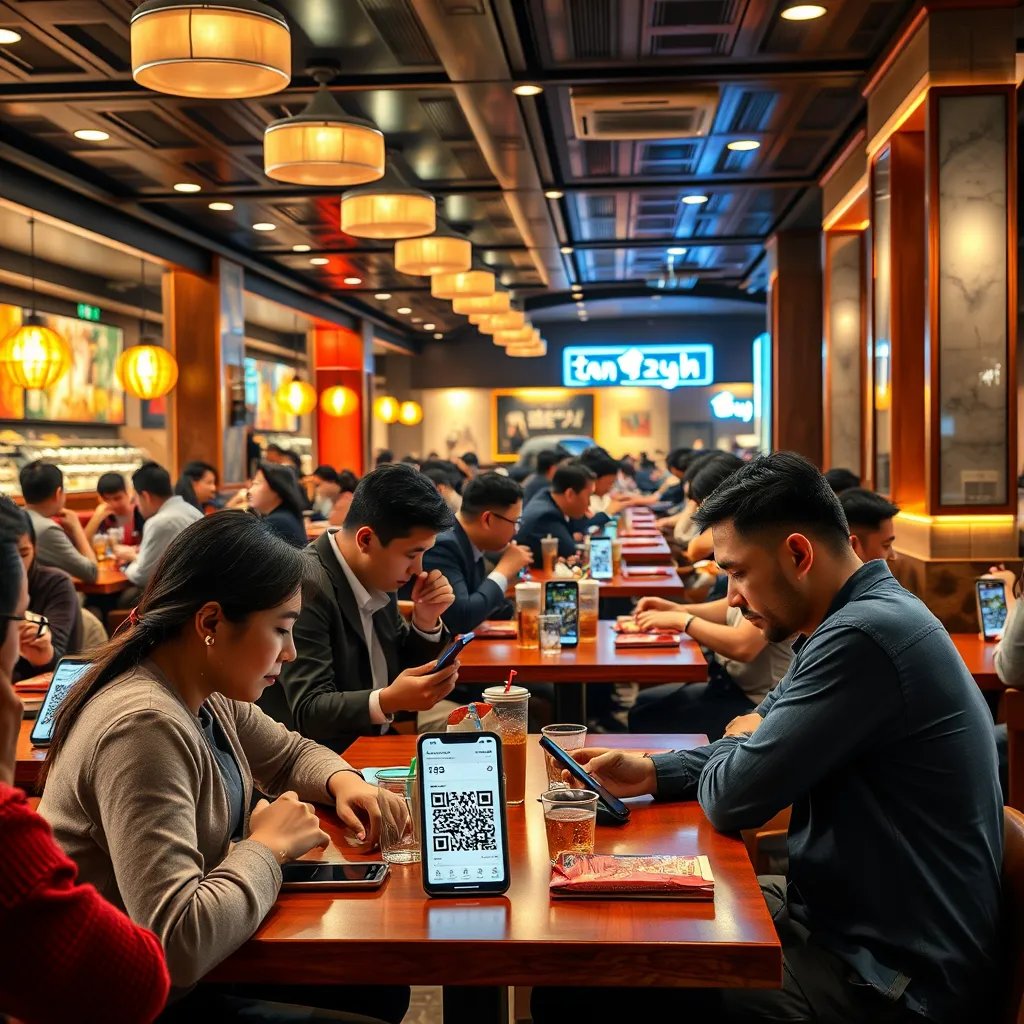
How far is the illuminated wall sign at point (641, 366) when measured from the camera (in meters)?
20.4

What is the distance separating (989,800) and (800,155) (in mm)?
7649

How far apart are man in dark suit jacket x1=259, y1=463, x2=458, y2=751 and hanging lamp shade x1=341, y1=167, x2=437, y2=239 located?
12.0ft

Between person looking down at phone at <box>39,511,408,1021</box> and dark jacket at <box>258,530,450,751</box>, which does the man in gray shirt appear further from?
person looking down at phone at <box>39,511,408,1021</box>

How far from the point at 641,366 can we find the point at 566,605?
16.5 m

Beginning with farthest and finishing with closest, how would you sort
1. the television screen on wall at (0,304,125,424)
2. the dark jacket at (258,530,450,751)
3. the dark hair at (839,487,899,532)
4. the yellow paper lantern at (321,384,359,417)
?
the yellow paper lantern at (321,384,359,417) → the television screen on wall at (0,304,125,424) → the dark hair at (839,487,899,532) → the dark jacket at (258,530,450,751)

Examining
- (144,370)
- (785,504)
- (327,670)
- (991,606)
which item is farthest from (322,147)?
(144,370)

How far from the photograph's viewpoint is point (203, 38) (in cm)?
407

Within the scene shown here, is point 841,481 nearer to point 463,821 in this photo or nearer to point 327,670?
point 327,670

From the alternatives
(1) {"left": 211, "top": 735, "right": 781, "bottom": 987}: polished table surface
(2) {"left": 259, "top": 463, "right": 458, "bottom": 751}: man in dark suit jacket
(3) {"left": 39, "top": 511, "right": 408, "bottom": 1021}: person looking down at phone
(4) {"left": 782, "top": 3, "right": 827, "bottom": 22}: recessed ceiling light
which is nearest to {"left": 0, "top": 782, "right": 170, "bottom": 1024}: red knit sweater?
(3) {"left": 39, "top": 511, "right": 408, "bottom": 1021}: person looking down at phone

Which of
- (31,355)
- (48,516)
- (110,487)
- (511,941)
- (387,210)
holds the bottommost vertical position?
(511,941)

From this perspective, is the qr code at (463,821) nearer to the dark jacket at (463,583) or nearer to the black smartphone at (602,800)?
the black smartphone at (602,800)

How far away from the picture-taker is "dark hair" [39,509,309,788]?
73.9 inches

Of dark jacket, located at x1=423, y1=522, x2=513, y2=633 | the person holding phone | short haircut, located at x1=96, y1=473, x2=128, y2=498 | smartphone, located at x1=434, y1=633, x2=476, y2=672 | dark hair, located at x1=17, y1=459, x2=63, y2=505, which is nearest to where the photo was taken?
the person holding phone

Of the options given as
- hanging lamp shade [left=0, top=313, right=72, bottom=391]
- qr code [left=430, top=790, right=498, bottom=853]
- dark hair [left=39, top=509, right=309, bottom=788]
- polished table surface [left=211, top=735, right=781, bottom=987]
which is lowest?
polished table surface [left=211, top=735, right=781, bottom=987]
